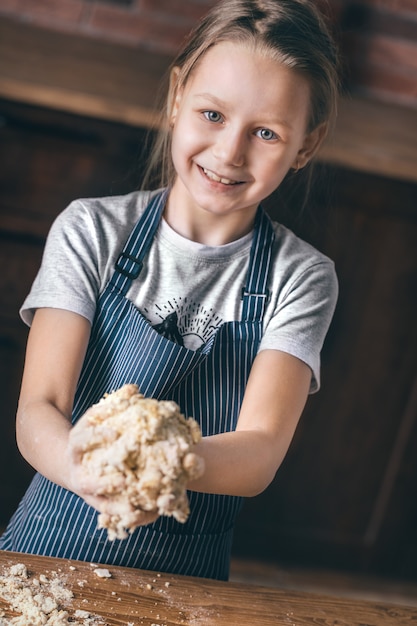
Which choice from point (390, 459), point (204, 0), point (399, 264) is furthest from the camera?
point (204, 0)

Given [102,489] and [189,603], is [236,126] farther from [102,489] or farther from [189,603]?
[189,603]

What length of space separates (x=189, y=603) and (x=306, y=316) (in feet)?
1.32

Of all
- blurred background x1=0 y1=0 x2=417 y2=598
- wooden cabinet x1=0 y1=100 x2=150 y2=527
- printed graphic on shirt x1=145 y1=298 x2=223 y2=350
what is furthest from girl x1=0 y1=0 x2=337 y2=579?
wooden cabinet x1=0 y1=100 x2=150 y2=527

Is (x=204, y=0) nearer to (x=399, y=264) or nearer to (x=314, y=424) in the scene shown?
(x=399, y=264)

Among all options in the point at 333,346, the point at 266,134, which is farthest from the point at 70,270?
the point at 333,346

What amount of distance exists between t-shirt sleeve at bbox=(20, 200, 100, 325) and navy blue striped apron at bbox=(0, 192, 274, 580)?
3cm

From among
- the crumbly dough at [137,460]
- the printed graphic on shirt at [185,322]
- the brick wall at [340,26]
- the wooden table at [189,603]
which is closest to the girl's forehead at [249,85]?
the printed graphic on shirt at [185,322]

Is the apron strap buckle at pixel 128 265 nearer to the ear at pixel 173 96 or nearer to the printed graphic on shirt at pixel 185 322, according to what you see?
the printed graphic on shirt at pixel 185 322

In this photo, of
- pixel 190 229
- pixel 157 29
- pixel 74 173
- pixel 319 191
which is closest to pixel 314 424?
pixel 319 191

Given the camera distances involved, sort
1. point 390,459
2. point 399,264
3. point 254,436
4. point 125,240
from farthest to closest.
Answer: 1. point 390,459
2. point 399,264
3. point 125,240
4. point 254,436

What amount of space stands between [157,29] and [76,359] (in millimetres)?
1500

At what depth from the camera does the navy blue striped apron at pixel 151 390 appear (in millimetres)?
1032

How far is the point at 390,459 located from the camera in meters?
2.05

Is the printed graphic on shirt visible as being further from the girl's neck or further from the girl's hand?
the girl's hand
